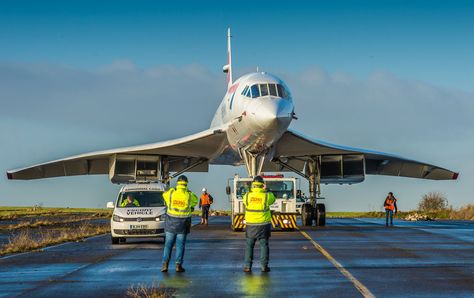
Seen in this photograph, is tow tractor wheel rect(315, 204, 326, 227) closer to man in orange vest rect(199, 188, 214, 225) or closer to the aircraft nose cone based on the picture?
man in orange vest rect(199, 188, 214, 225)

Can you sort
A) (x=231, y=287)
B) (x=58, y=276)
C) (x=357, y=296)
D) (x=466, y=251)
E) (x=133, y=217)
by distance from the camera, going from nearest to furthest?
(x=357, y=296) → (x=231, y=287) → (x=58, y=276) → (x=466, y=251) → (x=133, y=217)

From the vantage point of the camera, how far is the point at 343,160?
33031 millimetres

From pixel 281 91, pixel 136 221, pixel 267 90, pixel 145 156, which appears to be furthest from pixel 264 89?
pixel 145 156

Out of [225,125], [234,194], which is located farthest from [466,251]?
[225,125]

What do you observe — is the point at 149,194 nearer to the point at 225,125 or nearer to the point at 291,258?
the point at 225,125

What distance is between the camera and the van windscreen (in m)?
21.3

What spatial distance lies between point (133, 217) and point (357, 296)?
10.9 metres

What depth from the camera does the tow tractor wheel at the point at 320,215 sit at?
1235 inches

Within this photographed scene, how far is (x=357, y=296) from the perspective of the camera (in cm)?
973

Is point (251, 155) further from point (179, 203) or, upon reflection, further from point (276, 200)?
point (179, 203)

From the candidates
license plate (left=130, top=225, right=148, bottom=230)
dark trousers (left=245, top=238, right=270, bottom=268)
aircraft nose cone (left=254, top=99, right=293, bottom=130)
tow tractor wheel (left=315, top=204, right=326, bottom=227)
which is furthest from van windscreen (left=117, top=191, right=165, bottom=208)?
tow tractor wheel (left=315, top=204, right=326, bottom=227)

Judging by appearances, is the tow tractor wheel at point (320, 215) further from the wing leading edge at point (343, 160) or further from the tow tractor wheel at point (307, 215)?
the wing leading edge at point (343, 160)

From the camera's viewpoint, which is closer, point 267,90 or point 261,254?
point 261,254

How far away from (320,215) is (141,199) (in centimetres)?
1068
